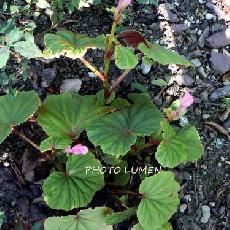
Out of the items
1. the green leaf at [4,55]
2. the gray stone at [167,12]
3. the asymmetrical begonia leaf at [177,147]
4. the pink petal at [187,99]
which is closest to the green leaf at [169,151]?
the asymmetrical begonia leaf at [177,147]

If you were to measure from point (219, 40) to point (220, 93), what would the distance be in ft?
1.13

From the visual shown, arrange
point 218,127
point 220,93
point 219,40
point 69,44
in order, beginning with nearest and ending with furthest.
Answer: point 69,44 → point 218,127 → point 220,93 → point 219,40

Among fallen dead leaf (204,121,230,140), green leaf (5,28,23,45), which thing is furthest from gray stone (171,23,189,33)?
green leaf (5,28,23,45)

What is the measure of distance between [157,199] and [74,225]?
1.19ft

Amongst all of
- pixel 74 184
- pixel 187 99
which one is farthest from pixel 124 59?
pixel 74 184

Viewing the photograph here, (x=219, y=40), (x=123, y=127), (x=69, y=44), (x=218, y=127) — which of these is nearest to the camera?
(x=69, y=44)

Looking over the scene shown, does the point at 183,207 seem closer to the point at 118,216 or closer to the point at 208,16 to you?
the point at 118,216

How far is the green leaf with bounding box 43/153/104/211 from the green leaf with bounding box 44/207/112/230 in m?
0.05

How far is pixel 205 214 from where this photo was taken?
2.30 m

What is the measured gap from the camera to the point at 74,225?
2062 millimetres

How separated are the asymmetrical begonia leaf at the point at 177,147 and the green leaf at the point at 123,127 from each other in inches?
2.7

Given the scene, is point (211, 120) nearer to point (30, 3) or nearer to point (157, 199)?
point (157, 199)

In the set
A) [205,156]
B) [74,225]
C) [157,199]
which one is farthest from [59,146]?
[205,156]

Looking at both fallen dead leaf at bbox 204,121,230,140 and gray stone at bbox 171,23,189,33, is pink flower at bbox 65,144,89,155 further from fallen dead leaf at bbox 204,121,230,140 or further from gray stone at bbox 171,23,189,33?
gray stone at bbox 171,23,189,33
